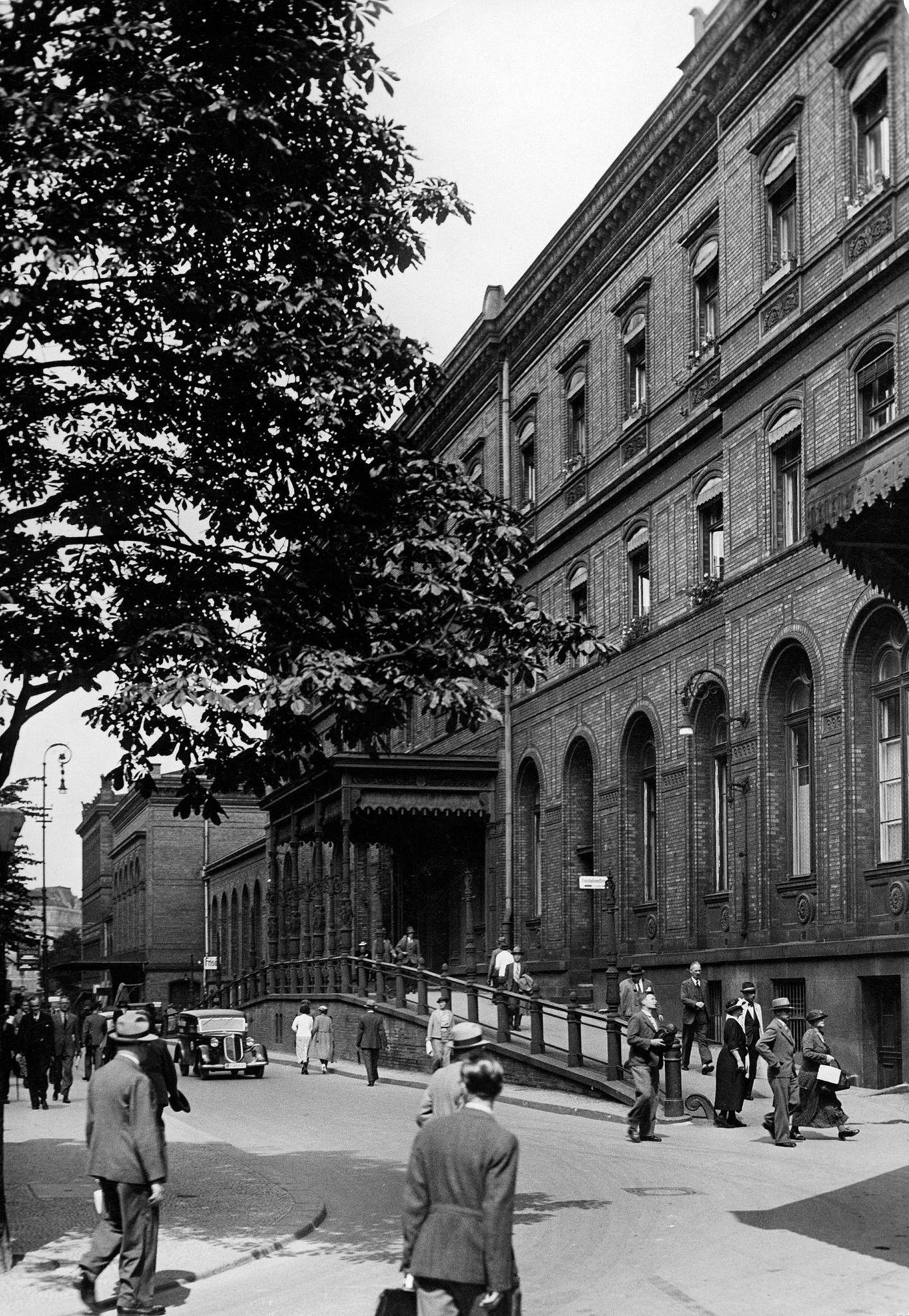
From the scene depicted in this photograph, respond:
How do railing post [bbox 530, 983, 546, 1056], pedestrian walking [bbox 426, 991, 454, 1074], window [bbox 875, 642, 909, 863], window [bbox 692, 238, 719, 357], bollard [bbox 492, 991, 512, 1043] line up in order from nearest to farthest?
window [bbox 875, 642, 909, 863], railing post [bbox 530, 983, 546, 1056], bollard [bbox 492, 991, 512, 1043], pedestrian walking [bbox 426, 991, 454, 1074], window [bbox 692, 238, 719, 357]

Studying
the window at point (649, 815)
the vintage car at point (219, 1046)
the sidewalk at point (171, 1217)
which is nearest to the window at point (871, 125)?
the window at point (649, 815)

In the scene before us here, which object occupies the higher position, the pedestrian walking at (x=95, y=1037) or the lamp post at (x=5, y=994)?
the lamp post at (x=5, y=994)

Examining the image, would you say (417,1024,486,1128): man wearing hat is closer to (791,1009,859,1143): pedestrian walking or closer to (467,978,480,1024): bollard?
(791,1009,859,1143): pedestrian walking

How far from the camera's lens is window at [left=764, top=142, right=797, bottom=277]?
2728 centimetres

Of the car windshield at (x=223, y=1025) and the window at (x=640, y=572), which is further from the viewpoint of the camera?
the car windshield at (x=223, y=1025)

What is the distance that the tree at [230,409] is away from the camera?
11.8 m

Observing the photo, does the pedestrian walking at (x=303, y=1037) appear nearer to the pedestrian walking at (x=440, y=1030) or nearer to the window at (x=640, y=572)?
the pedestrian walking at (x=440, y=1030)

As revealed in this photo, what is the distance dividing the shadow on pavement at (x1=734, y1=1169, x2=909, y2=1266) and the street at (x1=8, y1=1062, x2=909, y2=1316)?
0.03 m

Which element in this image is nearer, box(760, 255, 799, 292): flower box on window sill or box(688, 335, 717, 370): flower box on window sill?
box(760, 255, 799, 292): flower box on window sill

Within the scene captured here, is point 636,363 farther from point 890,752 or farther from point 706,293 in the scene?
point 890,752

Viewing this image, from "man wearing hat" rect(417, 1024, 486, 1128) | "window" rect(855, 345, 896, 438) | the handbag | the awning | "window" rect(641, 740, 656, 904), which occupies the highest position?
"window" rect(855, 345, 896, 438)

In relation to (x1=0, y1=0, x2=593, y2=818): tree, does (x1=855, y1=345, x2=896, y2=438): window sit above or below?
above

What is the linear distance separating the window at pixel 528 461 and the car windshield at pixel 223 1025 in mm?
13667

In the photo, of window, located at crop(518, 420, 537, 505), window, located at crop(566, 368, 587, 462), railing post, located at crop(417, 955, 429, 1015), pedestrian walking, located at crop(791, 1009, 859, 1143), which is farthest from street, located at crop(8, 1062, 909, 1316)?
window, located at crop(518, 420, 537, 505)
